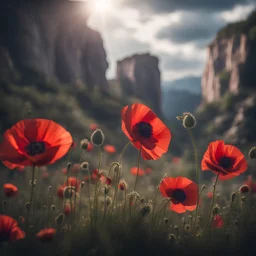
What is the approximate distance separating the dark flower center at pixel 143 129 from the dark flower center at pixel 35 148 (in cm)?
55

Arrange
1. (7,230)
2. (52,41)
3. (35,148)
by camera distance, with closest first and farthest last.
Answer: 1. (7,230)
2. (35,148)
3. (52,41)

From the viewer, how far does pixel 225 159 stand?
181 cm

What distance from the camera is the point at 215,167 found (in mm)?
1688

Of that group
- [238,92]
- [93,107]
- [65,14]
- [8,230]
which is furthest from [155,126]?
[65,14]

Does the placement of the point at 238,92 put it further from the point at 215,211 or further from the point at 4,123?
the point at 215,211

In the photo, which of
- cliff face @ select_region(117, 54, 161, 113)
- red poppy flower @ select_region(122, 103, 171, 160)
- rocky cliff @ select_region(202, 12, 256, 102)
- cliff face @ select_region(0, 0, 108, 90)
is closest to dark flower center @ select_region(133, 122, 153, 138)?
red poppy flower @ select_region(122, 103, 171, 160)

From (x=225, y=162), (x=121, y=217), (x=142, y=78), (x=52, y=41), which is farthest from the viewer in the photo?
(x=142, y=78)

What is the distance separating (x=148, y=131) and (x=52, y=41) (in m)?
33.6

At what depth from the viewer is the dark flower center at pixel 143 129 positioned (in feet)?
5.71

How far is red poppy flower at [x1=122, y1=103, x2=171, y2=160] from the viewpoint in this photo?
1725 millimetres

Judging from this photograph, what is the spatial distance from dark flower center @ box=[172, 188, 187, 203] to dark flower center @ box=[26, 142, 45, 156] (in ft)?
2.96

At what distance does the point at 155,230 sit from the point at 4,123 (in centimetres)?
690

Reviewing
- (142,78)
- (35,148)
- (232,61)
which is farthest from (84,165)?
(142,78)

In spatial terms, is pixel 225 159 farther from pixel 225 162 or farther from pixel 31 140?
pixel 31 140
